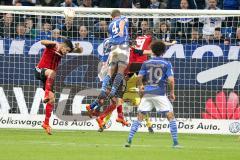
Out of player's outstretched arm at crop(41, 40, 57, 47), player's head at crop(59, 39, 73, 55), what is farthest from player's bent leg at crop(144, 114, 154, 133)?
player's outstretched arm at crop(41, 40, 57, 47)

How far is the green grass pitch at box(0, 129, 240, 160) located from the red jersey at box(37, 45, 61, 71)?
164 cm

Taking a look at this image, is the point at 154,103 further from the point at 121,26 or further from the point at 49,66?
the point at 49,66

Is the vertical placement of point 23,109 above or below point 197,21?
below

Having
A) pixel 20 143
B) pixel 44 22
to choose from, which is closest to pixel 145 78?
pixel 20 143

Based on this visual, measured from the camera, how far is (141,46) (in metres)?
21.0

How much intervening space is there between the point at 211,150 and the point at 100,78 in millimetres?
6804

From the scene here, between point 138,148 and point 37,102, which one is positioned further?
point 37,102

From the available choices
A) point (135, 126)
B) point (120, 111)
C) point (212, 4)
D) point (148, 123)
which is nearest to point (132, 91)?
point (120, 111)

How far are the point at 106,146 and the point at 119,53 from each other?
4839 mm

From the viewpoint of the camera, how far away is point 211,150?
50.1ft

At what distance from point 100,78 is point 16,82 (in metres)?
2.21

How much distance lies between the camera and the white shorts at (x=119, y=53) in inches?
792

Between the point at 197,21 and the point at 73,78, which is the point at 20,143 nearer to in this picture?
the point at 73,78

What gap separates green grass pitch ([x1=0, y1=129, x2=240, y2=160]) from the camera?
1355 cm
